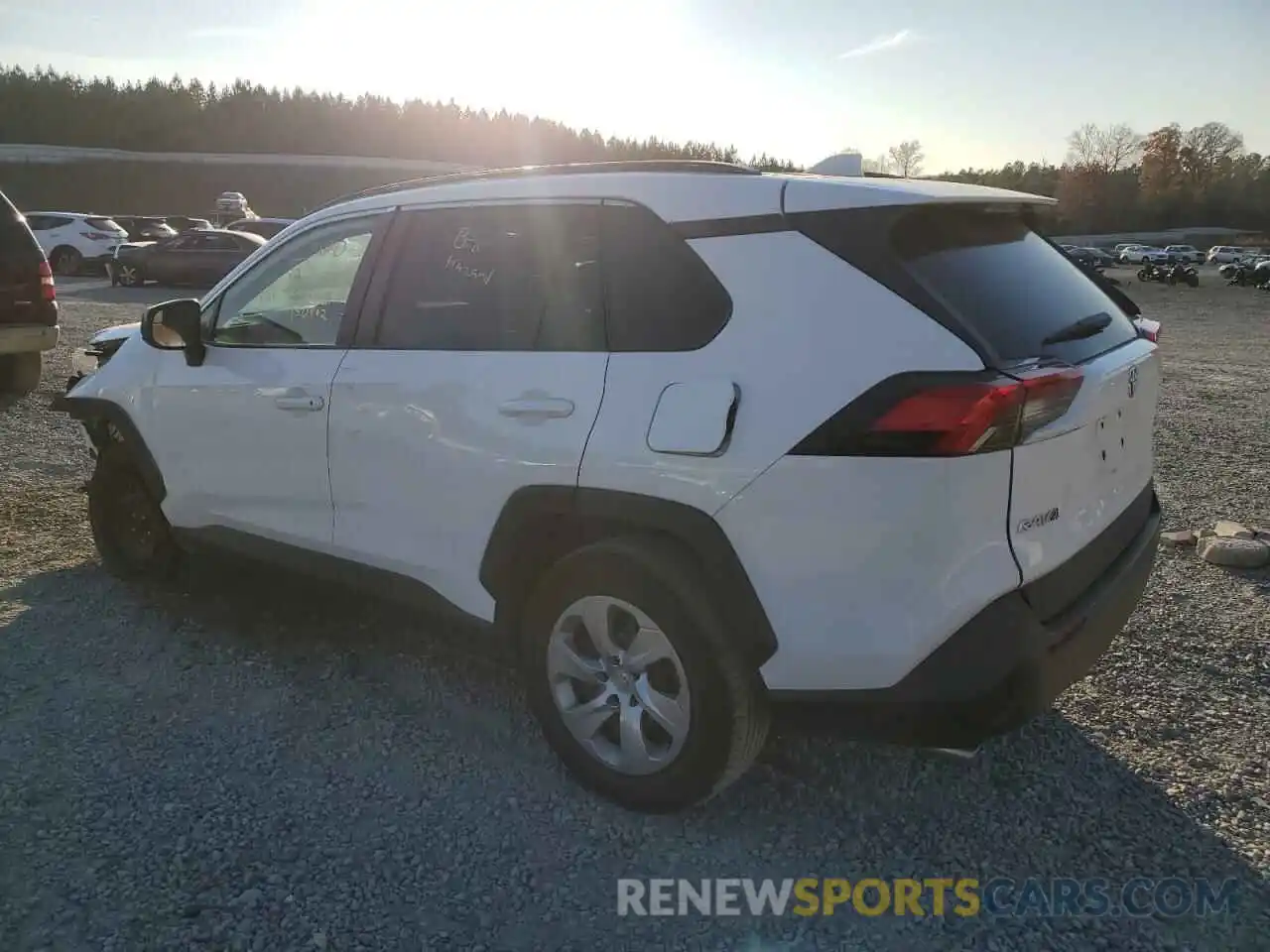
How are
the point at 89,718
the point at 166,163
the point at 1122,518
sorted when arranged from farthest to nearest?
the point at 166,163
the point at 89,718
the point at 1122,518

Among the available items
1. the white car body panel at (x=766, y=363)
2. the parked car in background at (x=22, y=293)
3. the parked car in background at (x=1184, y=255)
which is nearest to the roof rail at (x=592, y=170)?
the white car body panel at (x=766, y=363)

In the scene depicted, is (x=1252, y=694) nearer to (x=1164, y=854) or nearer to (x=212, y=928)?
(x=1164, y=854)

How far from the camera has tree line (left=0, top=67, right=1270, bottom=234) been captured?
273 feet

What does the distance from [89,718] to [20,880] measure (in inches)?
34.8

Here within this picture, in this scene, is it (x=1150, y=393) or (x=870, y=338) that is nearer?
(x=870, y=338)

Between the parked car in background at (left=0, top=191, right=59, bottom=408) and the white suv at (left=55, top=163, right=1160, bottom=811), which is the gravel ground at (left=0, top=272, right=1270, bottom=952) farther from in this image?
the parked car in background at (left=0, top=191, right=59, bottom=408)

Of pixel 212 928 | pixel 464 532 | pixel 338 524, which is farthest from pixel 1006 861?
pixel 338 524

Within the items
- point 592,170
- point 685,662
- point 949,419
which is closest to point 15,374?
point 592,170

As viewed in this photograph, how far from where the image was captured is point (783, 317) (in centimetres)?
248

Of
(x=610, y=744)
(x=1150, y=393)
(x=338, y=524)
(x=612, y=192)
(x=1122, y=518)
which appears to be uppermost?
(x=612, y=192)

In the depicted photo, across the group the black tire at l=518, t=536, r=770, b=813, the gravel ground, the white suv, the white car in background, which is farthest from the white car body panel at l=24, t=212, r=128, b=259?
the white car in background

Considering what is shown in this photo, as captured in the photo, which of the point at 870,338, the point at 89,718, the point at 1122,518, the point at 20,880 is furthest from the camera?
the point at 89,718

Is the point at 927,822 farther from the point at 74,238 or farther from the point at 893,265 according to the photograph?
the point at 74,238

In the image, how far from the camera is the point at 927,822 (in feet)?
9.42
